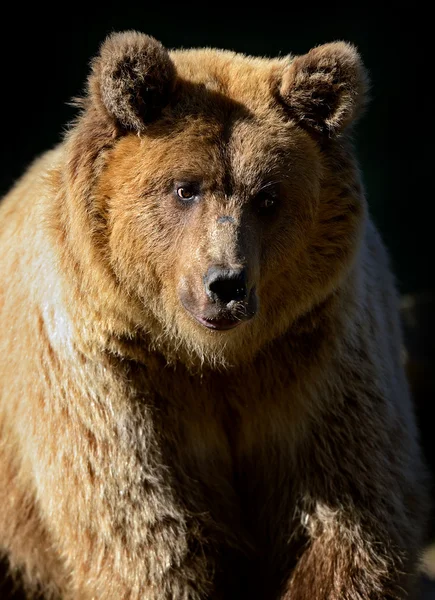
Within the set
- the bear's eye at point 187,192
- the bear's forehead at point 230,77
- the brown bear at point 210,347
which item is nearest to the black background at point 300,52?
the brown bear at point 210,347

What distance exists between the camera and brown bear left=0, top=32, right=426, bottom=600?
4.86 meters

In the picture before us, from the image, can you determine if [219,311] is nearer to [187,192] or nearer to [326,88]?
[187,192]

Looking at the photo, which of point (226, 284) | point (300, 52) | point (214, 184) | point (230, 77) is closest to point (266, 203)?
point (214, 184)

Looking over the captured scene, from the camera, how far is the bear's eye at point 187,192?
4.84 m

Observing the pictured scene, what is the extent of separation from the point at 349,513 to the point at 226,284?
65.1 inches

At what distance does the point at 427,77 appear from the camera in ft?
41.7

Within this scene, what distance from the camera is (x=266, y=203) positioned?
4.93m

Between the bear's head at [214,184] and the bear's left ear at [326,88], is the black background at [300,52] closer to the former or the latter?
the bear's head at [214,184]

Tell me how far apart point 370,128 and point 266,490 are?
27.0ft

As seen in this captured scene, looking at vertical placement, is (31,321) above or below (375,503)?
above

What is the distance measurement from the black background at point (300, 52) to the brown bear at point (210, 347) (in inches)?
270

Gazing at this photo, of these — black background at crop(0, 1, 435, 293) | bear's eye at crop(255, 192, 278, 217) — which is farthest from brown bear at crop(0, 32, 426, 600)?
black background at crop(0, 1, 435, 293)

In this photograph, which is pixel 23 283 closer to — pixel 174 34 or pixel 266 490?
pixel 266 490

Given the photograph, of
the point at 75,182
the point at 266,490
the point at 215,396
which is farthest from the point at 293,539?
the point at 75,182
